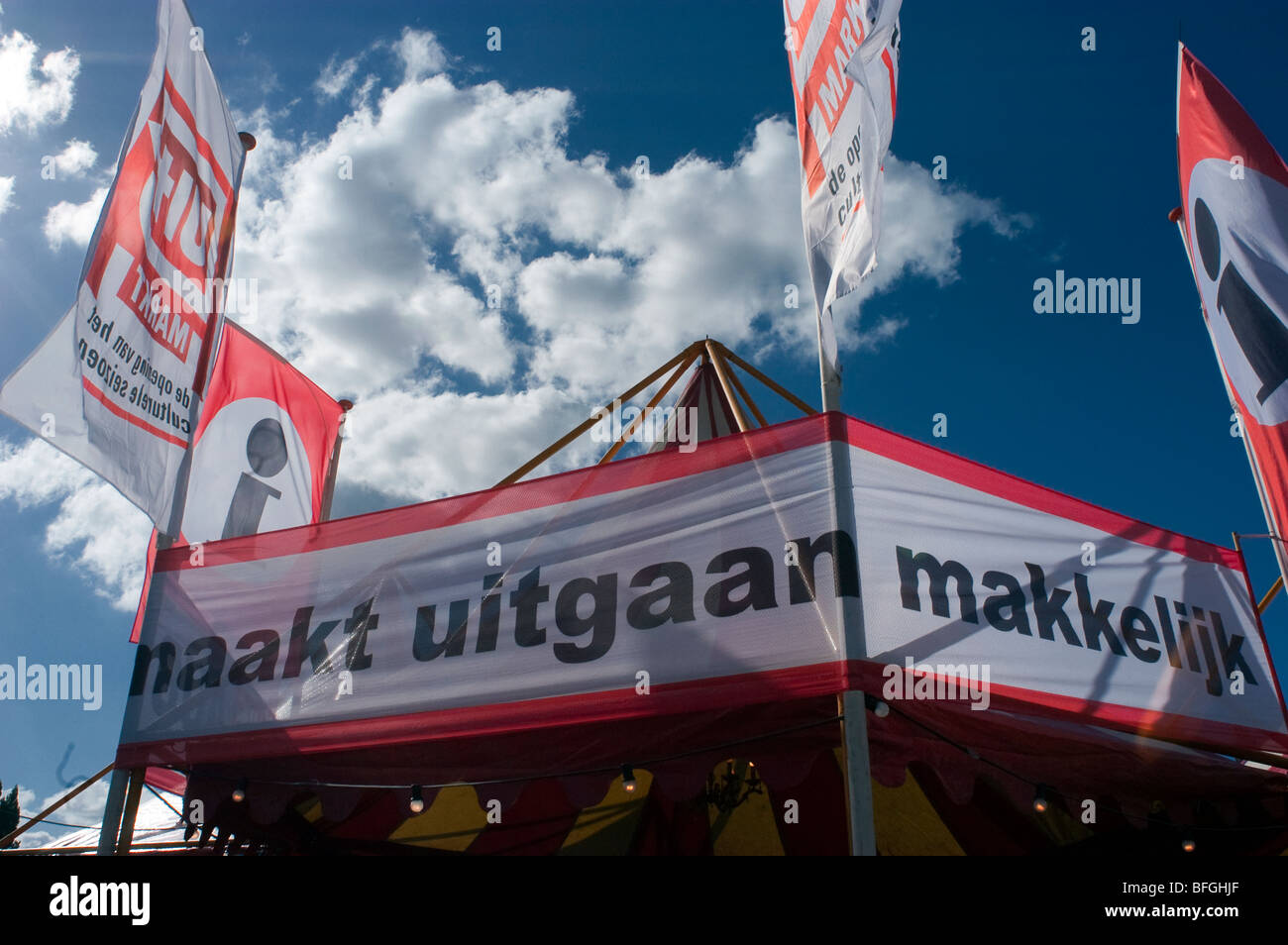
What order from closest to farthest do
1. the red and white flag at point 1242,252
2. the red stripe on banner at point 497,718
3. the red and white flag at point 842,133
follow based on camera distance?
the red stripe on banner at point 497,718 < the red and white flag at point 842,133 < the red and white flag at point 1242,252

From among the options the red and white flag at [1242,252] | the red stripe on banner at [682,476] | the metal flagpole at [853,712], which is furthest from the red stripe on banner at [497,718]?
the red and white flag at [1242,252]

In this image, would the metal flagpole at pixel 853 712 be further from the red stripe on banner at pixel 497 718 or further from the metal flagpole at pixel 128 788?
the metal flagpole at pixel 128 788

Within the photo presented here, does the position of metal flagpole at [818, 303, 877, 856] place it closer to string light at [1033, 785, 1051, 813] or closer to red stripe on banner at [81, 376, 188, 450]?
string light at [1033, 785, 1051, 813]

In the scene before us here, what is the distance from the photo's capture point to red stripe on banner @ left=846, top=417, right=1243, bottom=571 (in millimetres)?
5871

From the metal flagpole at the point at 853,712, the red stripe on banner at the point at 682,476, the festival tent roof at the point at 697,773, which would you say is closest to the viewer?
the metal flagpole at the point at 853,712

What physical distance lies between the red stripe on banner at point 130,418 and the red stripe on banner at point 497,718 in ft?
7.01

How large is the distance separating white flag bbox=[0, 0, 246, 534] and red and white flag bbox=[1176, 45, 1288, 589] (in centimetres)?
826

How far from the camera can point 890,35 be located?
19.4ft

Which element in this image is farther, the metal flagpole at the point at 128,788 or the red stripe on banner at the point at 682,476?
the metal flagpole at the point at 128,788

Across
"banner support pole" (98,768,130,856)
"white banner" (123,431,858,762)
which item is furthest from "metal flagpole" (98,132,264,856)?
"white banner" (123,431,858,762)

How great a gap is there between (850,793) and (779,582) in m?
1.24

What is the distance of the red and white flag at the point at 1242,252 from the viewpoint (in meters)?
7.23
